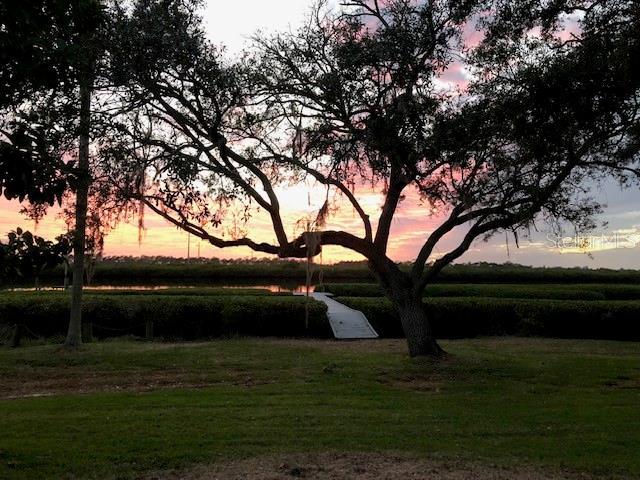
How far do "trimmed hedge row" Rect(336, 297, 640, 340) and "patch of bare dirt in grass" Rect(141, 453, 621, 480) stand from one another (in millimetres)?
12603

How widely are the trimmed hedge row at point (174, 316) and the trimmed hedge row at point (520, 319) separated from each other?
2.29 metres

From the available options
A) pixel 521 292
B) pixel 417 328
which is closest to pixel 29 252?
pixel 417 328

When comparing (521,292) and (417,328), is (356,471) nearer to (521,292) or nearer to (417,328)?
(417,328)

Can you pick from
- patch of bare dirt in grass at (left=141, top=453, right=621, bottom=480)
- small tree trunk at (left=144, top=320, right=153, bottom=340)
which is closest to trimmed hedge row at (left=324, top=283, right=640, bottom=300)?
small tree trunk at (left=144, top=320, right=153, bottom=340)

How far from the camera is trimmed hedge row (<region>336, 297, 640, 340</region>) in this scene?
18.2 metres

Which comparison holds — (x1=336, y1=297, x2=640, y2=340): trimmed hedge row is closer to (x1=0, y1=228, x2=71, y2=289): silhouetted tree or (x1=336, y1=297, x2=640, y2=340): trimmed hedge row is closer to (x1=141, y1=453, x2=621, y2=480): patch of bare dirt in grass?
(x1=141, y1=453, x2=621, y2=480): patch of bare dirt in grass

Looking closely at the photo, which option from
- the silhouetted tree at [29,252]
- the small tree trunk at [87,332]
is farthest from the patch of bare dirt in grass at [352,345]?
the silhouetted tree at [29,252]

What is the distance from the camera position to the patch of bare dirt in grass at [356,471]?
5195 millimetres

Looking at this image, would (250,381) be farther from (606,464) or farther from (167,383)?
(606,464)

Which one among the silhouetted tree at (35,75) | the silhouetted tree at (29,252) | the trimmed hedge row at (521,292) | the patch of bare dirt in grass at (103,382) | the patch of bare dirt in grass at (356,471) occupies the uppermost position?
the silhouetted tree at (35,75)

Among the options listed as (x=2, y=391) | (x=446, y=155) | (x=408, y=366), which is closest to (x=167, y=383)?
(x=2, y=391)

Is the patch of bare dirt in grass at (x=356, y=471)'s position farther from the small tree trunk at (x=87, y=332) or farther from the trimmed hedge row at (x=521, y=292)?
the trimmed hedge row at (x=521, y=292)

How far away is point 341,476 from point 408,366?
6480 millimetres

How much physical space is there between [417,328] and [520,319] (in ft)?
23.9
